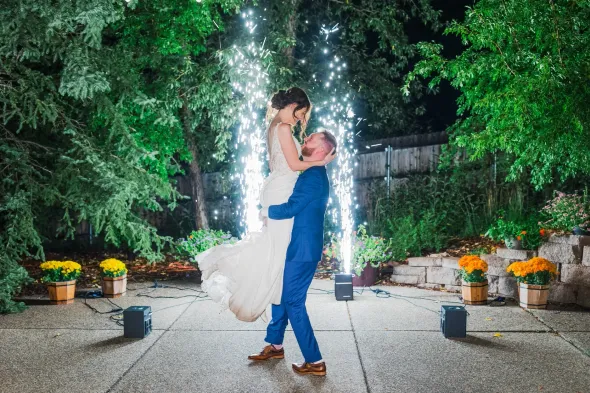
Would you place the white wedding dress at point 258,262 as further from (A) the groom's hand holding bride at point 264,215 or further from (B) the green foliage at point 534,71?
(B) the green foliage at point 534,71

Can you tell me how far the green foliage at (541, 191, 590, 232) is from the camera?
7566 millimetres

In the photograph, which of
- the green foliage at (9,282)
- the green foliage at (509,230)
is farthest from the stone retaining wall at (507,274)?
the green foliage at (9,282)

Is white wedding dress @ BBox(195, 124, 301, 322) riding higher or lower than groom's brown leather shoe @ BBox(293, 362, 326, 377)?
higher

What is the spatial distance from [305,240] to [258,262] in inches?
18.6

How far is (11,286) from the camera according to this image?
6531 mm

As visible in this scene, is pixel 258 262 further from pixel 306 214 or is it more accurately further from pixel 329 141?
pixel 329 141

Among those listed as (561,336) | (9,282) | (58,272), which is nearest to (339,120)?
(58,272)

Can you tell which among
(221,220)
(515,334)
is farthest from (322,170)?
(221,220)

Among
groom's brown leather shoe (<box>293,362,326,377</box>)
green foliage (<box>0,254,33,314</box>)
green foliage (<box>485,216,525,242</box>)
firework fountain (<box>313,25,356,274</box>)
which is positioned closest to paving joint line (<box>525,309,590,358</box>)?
green foliage (<box>485,216,525,242</box>)

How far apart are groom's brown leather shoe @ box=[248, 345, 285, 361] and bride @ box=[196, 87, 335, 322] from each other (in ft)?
1.06

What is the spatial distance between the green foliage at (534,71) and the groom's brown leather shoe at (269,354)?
3561 millimetres

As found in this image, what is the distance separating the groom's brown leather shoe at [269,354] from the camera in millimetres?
4660

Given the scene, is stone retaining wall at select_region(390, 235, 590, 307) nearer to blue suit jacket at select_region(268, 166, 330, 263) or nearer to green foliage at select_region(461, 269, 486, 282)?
green foliage at select_region(461, 269, 486, 282)

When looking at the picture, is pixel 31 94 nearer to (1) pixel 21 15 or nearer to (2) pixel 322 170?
(1) pixel 21 15
